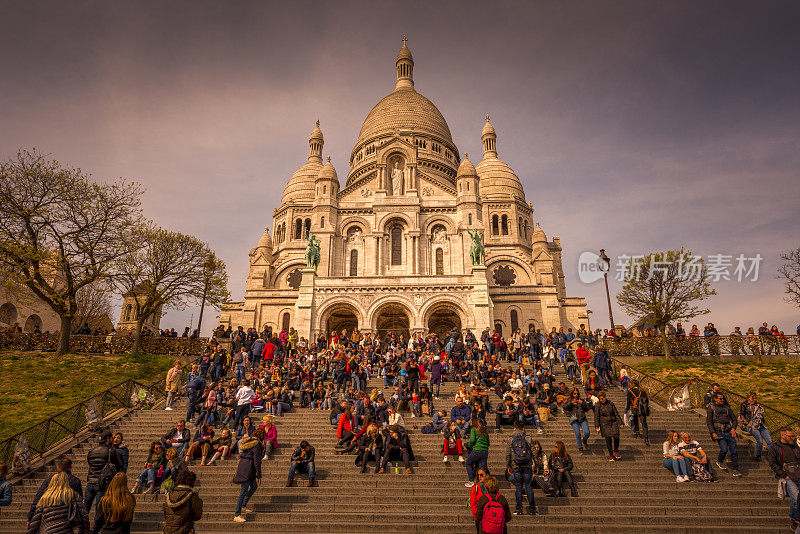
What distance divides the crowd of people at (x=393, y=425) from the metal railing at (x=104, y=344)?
5.90 m

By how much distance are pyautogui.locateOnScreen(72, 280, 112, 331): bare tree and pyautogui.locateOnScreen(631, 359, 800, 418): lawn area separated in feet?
132

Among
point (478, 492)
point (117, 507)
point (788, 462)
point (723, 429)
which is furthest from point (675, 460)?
point (117, 507)

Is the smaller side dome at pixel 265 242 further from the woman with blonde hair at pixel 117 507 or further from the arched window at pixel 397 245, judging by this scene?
the woman with blonde hair at pixel 117 507

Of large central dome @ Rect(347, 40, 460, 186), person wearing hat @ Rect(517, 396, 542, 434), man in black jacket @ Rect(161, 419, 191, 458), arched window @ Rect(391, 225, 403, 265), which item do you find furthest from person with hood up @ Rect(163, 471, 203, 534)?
large central dome @ Rect(347, 40, 460, 186)

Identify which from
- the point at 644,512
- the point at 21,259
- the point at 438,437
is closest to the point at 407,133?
the point at 21,259

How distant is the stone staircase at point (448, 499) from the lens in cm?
1023

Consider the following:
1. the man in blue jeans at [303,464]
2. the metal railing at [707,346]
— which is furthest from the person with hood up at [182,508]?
the metal railing at [707,346]

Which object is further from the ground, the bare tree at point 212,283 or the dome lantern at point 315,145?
the dome lantern at point 315,145

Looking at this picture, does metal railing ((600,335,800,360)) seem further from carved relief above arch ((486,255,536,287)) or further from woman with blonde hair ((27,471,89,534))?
woman with blonde hair ((27,471,89,534))

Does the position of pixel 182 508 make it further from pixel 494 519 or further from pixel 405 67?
pixel 405 67

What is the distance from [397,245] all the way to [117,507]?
33.4 metres

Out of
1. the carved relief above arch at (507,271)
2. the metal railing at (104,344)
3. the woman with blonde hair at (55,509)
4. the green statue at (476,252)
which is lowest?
the woman with blonde hair at (55,509)

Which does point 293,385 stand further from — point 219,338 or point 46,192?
point 46,192

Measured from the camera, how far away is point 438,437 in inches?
576
